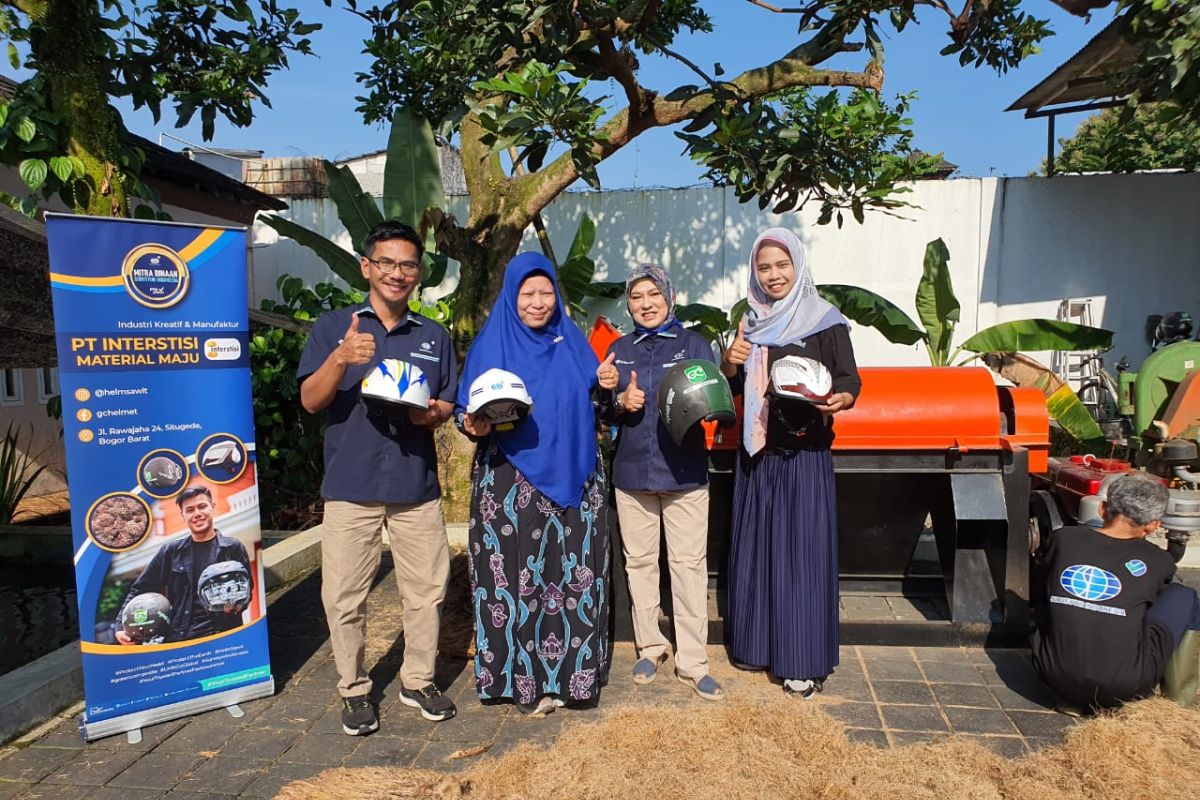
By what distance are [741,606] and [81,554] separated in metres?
2.87

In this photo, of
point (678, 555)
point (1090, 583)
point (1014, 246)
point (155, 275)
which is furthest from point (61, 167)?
point (1014, 246)

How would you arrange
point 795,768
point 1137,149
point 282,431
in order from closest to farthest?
point 795,768 < point 282,431 < point 1137,149

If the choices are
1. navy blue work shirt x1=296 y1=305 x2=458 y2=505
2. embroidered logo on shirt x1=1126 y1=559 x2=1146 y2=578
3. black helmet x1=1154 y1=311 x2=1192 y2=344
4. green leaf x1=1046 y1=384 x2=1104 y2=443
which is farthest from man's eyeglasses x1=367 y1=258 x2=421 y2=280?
black helmet x1=1154 y1=311 x2=1192 y2=344

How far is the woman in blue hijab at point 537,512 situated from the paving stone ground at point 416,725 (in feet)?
0.81

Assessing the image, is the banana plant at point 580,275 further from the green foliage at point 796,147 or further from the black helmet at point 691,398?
the black helmet at point 691,398

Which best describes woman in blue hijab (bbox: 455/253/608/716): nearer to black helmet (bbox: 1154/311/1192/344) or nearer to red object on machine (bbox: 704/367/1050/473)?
red object on machine (bbox: 704/367/1050/473)

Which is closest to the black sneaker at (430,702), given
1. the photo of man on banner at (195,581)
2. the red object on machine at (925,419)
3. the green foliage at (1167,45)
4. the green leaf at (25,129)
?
the photo of man on banner at (195,581)

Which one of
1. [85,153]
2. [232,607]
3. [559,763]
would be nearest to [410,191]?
[85,153]

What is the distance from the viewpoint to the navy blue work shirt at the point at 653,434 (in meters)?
3.76

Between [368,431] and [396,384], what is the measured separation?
0.37m

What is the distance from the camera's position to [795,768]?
10.1 feet

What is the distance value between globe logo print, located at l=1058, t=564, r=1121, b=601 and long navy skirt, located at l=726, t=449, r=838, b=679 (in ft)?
3.11

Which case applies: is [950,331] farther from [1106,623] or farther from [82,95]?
[82,95]

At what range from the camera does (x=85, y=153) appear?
4121 mm
